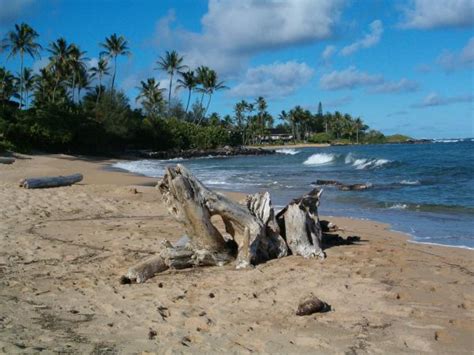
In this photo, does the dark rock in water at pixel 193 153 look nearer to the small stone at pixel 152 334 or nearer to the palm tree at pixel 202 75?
the palm tree at pixel 202 75

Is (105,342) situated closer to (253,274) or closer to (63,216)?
(253,274)

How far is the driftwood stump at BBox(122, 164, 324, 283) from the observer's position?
6832 millimetres

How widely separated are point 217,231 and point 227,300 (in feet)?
5.98

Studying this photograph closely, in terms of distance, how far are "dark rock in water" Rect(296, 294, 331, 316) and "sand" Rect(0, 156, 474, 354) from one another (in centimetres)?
7

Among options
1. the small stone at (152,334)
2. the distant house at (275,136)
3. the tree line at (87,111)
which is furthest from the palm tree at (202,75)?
the small stone at (152,334)

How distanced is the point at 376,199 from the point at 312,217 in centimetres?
959

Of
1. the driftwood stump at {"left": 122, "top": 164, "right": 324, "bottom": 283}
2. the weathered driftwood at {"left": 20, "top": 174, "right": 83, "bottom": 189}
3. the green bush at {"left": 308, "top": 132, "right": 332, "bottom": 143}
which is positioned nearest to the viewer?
the driftwood stump at {"left": 122, "top": 164, "right": 324, "bottom": 283}

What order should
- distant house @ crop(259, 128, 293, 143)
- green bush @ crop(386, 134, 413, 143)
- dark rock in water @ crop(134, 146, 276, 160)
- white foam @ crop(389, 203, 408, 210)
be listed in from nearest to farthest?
1. white foam @ crop(389, 203, 408, 210)
2. dark rock in water @ crop(134, 146, 276, 160)
3. distant house @ crop(259, 128, 293, 143)
4. green bush @ crop(386, 134, 413, 143)

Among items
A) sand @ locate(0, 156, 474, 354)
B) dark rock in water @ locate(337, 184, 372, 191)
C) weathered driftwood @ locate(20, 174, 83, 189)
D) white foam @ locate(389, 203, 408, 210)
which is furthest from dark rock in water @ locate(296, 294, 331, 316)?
dark rock in water @ locate(337, 184, 372, 191)

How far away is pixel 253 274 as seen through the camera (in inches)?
256

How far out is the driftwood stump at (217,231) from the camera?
6832mm

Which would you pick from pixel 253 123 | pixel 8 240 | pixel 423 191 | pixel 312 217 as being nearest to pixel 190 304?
pixel 312 217

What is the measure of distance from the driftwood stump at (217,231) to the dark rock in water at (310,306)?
184 cm

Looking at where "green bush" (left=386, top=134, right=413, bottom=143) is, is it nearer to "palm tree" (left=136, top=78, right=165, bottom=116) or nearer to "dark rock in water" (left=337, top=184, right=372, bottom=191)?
"palm tree" (left=136, top=78, right=165, bottom=116)
